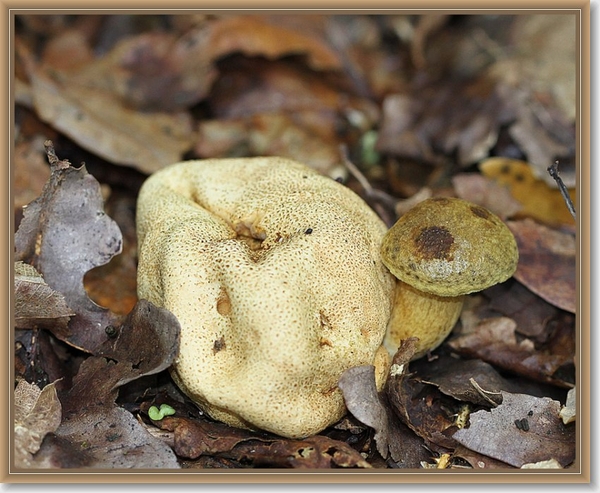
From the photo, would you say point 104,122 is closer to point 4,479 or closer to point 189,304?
point 189,304

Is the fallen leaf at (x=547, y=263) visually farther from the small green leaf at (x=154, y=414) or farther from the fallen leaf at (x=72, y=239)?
the fallen leaf at (x=72, y=239)

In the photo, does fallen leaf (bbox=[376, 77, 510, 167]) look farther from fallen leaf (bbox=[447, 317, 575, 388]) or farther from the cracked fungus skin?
the cracked fungus skin

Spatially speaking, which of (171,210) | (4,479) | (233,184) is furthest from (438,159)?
(4,479)

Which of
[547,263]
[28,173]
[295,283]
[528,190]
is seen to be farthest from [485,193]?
[28,173]

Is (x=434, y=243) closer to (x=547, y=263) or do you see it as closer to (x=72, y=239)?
(x=547, y=263)

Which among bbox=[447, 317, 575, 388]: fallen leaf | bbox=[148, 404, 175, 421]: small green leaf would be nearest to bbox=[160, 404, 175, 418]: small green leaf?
bbox=[148, 404, 175, 421]: small green leaf

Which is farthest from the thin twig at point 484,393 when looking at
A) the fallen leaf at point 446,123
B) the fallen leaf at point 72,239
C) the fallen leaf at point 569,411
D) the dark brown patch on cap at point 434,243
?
the fallen leaf at point 446,123
